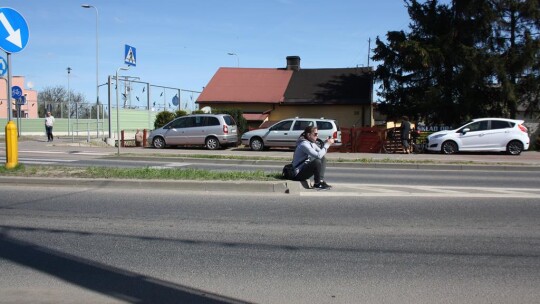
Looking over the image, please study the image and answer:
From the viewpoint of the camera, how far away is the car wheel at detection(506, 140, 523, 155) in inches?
774

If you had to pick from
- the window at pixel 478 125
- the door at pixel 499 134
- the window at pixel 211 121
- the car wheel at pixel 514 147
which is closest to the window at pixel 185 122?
the window at pixel 211 121

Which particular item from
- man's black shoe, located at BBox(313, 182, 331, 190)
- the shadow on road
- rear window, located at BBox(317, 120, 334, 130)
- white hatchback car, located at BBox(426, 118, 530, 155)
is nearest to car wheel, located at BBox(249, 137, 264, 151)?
rear window, located at BBox(317, 120, 334, 130)

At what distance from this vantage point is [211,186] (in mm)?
9352

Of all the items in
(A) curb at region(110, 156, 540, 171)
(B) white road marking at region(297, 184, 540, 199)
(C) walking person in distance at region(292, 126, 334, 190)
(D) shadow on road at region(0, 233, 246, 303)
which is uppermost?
(C) walking person in distance at region(292, 126, 334, 190)

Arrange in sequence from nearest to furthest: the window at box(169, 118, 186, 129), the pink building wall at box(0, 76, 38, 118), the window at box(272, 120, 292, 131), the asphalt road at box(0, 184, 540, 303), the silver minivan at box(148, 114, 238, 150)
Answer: the asphalt road at box(0, 184, 540, 303) → the window at box(272, 120, 292, 131) → the silver minivan at box(148, 114, 238, 150) → the window at box(169, 118, 186, 129) → the pink building wall at box(0, 76, 38, 118)

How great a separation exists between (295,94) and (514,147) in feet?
54.5

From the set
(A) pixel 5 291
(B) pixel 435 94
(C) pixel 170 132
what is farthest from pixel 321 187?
(B) pixel 435 94

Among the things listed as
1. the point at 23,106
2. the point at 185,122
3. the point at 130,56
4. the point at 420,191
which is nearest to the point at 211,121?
the point at 185,122

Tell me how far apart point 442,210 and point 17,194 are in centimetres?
750

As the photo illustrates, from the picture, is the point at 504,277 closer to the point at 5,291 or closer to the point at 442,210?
the point at 442,210

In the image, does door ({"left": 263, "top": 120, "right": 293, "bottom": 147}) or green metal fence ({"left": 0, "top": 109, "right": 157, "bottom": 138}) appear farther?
green metal fence ({"left": 0, "top": 109, "right": 157, "bottom": 138})

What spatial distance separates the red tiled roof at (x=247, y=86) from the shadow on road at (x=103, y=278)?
27.9 m

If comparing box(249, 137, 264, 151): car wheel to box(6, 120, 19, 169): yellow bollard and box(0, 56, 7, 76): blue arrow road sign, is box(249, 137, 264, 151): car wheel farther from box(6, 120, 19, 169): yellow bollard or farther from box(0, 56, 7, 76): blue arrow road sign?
box(6, 120, 19, 169): yellow bollard

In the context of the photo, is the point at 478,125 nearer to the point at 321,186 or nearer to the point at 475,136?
the point at 475,136
